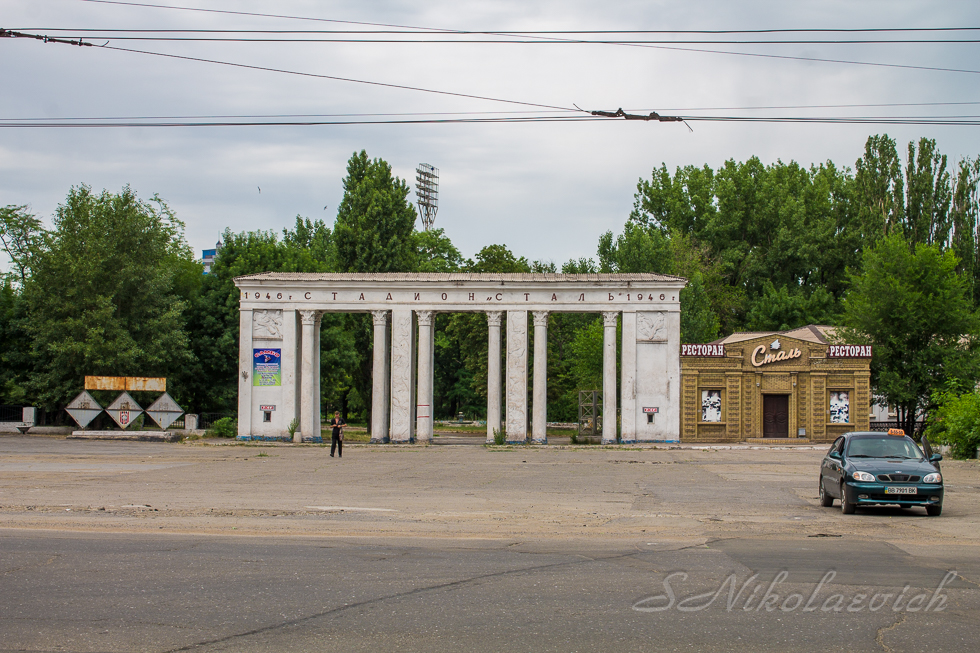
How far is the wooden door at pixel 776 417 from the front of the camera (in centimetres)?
4772

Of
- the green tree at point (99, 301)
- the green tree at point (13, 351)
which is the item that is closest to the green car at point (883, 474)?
the green tree at point (99, 301)

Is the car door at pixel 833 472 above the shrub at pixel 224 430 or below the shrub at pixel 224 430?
above

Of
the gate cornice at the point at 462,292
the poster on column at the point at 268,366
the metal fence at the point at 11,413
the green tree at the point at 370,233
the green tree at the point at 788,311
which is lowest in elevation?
the metal fence at the point at 11,413

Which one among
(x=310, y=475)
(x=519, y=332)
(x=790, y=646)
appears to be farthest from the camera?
(x=519, y=332)

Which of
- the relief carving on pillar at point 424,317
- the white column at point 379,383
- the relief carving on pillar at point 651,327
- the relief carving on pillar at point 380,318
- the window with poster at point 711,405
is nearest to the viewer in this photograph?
the relief carving on pillar at point 651,327

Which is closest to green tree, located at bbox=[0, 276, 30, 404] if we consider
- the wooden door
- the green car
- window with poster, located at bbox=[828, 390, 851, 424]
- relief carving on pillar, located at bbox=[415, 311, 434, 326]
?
relief carving on pillar, located at bbox=[415, 311, 434, 326]

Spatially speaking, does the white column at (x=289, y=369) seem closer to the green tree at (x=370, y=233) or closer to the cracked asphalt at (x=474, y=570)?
the green tree at (x=370, y=233)

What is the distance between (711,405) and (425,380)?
1524 centimetres

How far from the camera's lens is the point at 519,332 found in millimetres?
43781

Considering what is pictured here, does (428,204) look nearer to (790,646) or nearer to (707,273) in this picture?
(707,273)

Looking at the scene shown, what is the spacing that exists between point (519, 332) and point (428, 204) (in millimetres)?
67329

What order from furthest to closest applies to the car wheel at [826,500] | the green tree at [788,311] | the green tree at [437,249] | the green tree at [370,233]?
the green tree at [437,249]
the green tree at [788,311]
the green tree at [370,233]
the car wheel at [826,500]

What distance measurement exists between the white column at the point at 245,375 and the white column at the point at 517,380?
1265cm

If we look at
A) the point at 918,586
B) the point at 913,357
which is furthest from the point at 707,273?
the point at 918,586
